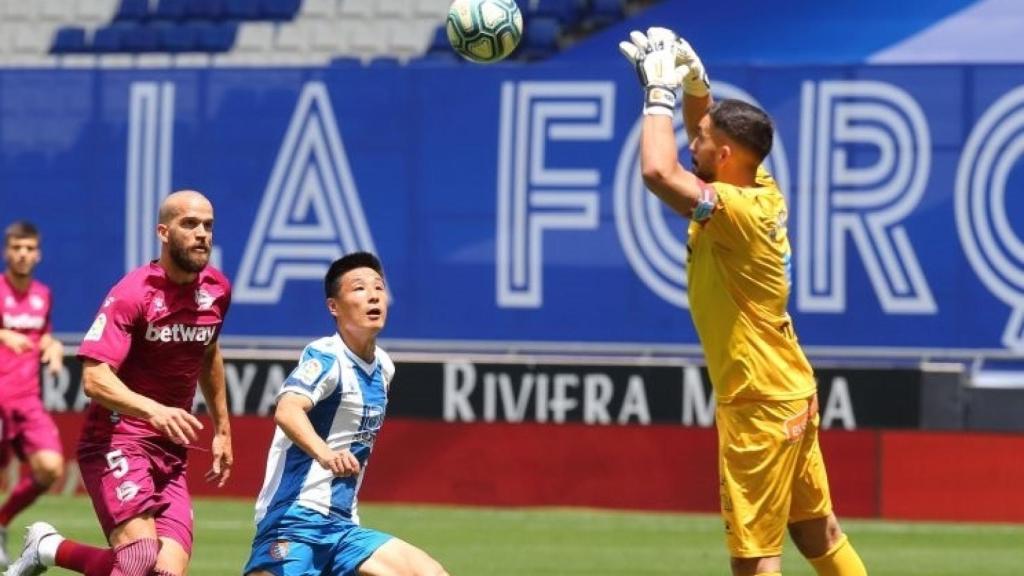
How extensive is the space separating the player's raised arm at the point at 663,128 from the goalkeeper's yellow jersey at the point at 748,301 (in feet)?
0.83

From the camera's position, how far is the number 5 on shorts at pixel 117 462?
9008mm

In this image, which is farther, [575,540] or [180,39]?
[180,39]

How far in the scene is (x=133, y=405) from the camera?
856 centimetres

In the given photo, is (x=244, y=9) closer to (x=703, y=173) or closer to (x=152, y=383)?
(x=152, y=383)

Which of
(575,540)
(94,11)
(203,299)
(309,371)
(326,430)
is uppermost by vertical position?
(94,11)

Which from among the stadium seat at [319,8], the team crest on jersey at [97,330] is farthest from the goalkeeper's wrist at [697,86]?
the stadium seat at [319,8]

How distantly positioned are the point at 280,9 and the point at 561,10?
328 centimetres

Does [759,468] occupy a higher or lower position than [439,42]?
lower

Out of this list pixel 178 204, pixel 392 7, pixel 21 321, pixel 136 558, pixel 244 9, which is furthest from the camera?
pixel 244 9

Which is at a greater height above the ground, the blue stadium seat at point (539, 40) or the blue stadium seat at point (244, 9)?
the blue stadium seat at point (244, 9)

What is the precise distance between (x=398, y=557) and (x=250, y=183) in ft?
38.6

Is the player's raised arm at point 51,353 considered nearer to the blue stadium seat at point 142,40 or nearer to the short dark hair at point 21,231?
the short dark hair at point 21,231

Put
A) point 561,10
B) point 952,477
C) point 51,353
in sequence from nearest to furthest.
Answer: point 51,353, point 952,477, point 561,10

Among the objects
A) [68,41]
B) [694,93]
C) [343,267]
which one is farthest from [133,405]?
[68,41]
